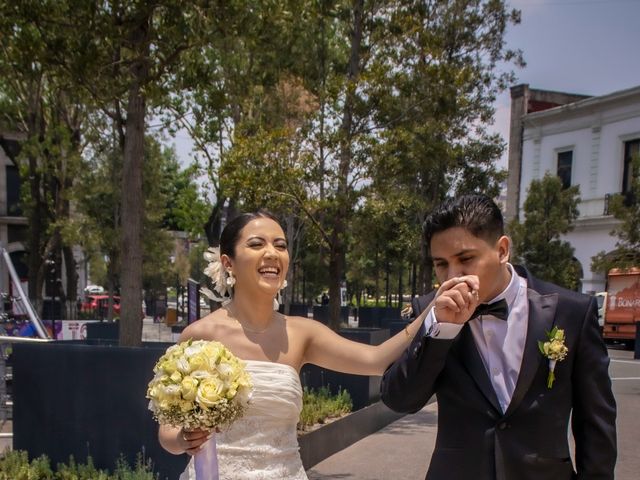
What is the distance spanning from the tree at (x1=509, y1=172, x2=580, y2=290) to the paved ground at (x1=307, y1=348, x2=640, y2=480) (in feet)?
42.2

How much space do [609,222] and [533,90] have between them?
345 inches

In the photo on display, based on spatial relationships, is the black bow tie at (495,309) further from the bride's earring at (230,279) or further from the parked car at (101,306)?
the parked car at (101,306)

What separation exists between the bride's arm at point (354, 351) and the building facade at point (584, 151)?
26.0 m

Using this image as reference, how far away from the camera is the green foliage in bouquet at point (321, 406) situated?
7243 millimetres

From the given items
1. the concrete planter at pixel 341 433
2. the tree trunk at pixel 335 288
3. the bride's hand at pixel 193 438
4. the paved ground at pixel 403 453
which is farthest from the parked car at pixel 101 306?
the bride's hand at pixel 193 438

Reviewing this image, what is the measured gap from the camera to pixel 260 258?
277 centimetres

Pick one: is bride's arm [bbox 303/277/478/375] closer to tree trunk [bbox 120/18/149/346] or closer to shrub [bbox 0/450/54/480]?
shrub [bbox 0/450/54/480]

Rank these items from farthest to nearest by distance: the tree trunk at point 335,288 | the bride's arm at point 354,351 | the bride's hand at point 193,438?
the tree trunk at point 335,288 → the bride's arm at point 354,351 → the bride's hand at point 193,438

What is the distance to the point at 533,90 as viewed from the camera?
31.7m

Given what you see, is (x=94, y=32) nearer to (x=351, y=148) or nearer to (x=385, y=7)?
(x=351, y=148)

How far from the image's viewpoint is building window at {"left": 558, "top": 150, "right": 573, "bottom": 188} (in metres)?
29.1

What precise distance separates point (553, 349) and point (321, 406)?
6.10m

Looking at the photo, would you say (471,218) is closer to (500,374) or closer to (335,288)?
(500,374)

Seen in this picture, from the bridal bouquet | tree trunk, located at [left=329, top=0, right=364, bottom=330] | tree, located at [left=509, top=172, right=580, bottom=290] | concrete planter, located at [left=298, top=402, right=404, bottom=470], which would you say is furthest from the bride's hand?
tree, located at [left=509, top=172, right=580, bottom=290]
